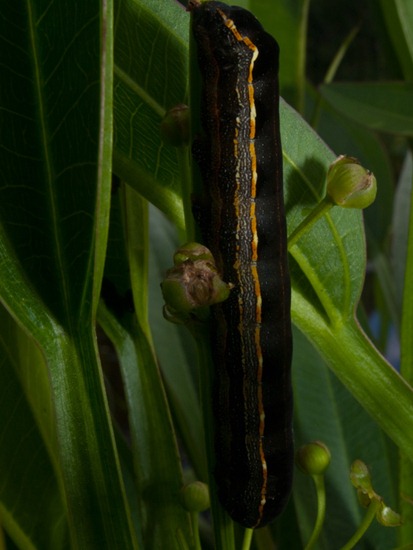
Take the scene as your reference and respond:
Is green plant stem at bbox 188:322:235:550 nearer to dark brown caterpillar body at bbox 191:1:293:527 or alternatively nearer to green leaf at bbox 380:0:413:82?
dark brown caterpillar body at bbox 191:1:293:527

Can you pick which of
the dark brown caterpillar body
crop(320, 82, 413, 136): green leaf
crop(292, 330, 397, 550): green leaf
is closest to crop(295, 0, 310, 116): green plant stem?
crop(320, 82, 413, 136): green leaf

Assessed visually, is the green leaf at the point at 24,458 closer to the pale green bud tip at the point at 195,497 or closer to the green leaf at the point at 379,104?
the pale green bud tip at the point at 195,497

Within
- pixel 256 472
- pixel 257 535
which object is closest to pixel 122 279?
pixel 256 472

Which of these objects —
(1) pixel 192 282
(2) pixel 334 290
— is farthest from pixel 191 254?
(2) pixel 334 290

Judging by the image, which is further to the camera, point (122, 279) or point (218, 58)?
point (122, 279)

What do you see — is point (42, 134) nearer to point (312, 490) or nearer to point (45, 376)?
point (45, 376)

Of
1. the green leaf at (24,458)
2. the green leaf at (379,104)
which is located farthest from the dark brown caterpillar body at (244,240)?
the green leaf at (379,104)

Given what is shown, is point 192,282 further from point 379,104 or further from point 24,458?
point 379,104
